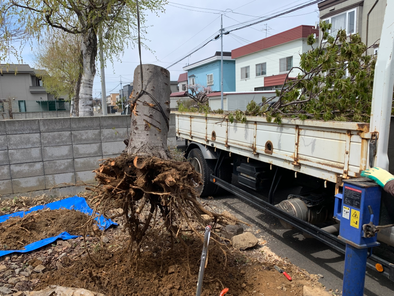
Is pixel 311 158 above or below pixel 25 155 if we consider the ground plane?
above

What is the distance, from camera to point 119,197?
2.71 metres

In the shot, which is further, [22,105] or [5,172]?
[22,105]

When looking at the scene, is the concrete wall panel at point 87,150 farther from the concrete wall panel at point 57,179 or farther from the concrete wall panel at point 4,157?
the concrete wall panel at point 4,157

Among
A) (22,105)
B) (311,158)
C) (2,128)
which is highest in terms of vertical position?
(22,105)

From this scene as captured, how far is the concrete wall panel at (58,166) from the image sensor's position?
18.6ft

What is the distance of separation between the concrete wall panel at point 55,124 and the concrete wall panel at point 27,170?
68cm

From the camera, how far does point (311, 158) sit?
10.9ft

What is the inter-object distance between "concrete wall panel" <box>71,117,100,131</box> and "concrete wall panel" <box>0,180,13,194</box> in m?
1.52

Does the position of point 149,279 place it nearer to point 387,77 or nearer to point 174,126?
point 387,77

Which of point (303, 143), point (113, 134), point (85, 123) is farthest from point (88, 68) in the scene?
point (303, 143)

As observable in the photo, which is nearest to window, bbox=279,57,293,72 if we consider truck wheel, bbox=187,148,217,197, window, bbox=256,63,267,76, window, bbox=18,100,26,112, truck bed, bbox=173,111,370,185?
window, bbox=256,63,267,76

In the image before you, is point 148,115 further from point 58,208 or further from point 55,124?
point 55,124

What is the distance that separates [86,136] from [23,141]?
113 cm

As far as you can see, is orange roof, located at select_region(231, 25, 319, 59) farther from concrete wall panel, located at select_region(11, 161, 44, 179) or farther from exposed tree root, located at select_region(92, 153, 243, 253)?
exposed tree root, located at select_region(92, 153, 243, 253)
